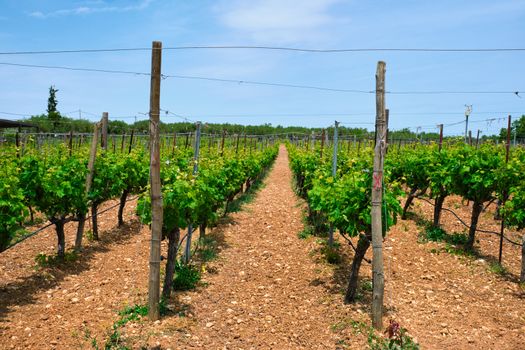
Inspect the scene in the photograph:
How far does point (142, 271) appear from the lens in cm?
757

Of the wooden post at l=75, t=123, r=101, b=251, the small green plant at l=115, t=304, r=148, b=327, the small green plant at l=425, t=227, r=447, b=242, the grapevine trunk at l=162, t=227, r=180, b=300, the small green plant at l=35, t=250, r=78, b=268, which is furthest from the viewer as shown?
the small green plant at l=425, t=227, r=447, b=242

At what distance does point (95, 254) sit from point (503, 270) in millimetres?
7847

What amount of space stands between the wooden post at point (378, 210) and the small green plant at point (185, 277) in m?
2.87

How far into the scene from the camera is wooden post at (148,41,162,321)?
5.29 meters

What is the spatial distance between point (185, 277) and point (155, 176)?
2.22 m

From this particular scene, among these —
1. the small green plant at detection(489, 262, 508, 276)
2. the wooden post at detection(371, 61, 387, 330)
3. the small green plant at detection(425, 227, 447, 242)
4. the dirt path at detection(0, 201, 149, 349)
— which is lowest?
the dirt path at detection(0, 201, 149, 349)

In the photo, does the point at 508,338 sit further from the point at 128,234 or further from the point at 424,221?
the point at 128,234

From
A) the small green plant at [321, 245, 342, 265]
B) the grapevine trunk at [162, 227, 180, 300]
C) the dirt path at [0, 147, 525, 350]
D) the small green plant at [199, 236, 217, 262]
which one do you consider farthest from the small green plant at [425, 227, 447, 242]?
the grapevine trunk at [162, 227, 180, 300]

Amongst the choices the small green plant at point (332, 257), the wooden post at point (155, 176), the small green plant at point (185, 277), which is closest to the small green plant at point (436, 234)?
the small green plant at point (332, 257)

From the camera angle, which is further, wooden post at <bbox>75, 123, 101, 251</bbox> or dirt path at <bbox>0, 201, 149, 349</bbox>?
wooden post at <bbox>75, 123, 101, 251</bbox>

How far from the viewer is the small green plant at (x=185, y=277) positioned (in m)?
6.74

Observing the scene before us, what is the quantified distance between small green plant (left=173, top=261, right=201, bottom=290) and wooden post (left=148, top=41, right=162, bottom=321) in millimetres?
1192

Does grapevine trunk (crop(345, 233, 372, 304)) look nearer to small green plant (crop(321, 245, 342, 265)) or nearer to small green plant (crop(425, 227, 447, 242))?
small green plant (crop(321, 245, 342, 265))

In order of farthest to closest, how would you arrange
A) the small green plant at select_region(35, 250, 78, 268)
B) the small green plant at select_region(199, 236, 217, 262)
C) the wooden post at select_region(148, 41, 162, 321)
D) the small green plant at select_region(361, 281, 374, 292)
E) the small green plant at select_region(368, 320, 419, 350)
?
the small green plant at select_region(199, 236, 217, 262) → the small green plant at select_region(35, 250, 78, 268) → the small green plant at select_region(361, 281, 374, 292) → the wooden post at select_region(148, 41, 162, 321) → the small green plant at select_region(368, 320, 419, 350)
